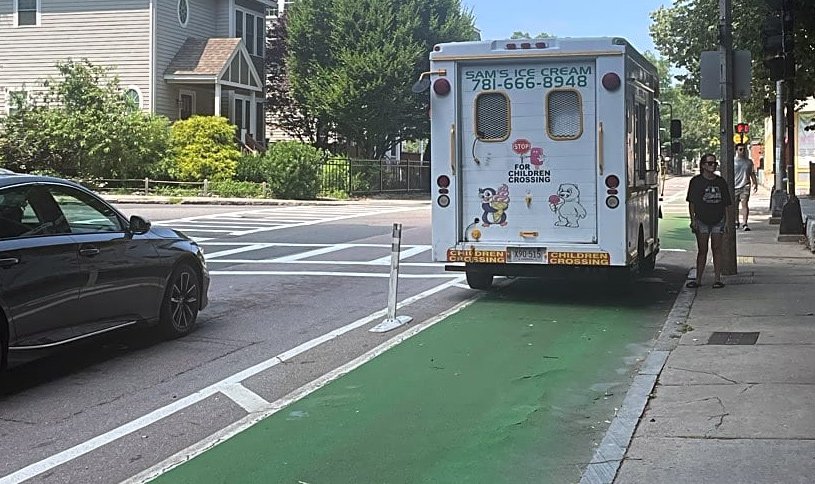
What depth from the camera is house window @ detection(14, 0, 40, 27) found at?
135 ft

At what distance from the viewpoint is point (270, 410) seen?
704cm

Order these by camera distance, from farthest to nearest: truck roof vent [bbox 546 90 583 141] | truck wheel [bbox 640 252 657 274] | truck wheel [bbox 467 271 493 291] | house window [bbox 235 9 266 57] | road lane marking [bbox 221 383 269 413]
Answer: house window [bbox 235 9 266 57] → truck wheel [bbox 640 252 657 274] → truck wheel [bbox 467 271 493 291] → truck roof vent [bbox 546 90 583 141] → road lane marking [bbox 221 383 269 413]

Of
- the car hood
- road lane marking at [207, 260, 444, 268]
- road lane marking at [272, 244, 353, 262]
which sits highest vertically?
the car hood

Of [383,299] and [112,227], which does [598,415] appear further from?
[383,299]

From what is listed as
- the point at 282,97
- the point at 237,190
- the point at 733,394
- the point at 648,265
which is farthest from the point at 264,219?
the point at 282,97

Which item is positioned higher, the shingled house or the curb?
the shingled house

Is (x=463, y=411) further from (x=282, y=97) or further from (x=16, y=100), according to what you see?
(x=282, y=97)

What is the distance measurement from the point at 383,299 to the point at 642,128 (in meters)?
3.82

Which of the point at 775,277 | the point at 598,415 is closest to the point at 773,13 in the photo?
the point at 775,277

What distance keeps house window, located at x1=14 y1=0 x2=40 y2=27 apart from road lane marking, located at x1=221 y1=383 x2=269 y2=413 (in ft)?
123

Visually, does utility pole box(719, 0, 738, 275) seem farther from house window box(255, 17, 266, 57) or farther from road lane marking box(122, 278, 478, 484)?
house window box(255, 17, 266, 57)

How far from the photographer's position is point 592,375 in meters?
8.12

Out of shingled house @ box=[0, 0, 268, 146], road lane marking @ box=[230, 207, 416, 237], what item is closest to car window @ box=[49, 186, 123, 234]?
road lane marking @ box=[230, 207, 416, 237]

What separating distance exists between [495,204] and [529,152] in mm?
722
